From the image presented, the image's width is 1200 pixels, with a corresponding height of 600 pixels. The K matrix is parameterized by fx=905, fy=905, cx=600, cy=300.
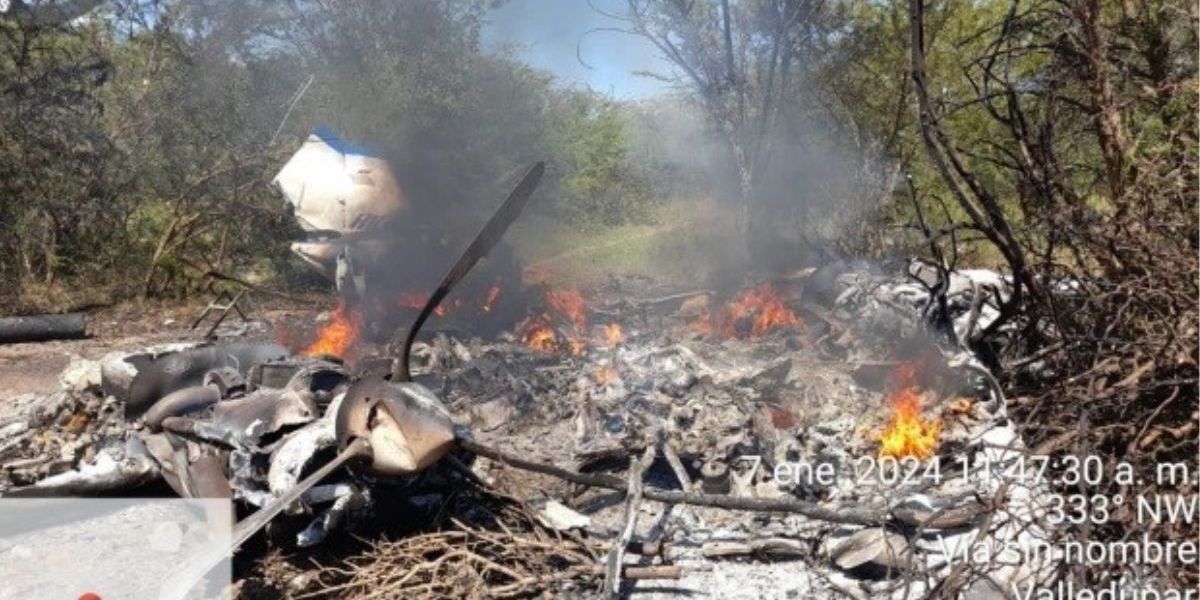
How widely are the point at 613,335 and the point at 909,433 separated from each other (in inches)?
135

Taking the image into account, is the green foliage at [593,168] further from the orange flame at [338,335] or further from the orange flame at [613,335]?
the orange flame at [338,335]

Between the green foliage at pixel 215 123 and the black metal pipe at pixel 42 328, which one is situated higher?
the green foliage at pixel 215 123

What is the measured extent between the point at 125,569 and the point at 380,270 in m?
5.29

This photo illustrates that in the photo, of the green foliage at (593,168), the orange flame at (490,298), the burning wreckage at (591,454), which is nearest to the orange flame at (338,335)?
the burning wreckage at (591,454)

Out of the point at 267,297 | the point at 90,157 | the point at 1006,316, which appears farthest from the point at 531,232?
the point at 1006,316

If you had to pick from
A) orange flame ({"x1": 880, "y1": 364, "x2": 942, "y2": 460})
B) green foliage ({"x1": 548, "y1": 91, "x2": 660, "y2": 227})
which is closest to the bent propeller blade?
orange flame ({"x1": 880, "y1": 364, "x2": 942, "y2": 460})

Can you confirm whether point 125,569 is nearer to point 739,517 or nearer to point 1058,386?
point 739,517

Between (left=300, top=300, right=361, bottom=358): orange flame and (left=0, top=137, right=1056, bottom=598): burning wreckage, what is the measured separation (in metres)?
1.04

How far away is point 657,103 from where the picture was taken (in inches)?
800

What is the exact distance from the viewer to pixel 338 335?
8.13m

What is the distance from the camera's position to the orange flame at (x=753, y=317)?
8.59 metres

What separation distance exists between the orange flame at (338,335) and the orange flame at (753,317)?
3.30 meters

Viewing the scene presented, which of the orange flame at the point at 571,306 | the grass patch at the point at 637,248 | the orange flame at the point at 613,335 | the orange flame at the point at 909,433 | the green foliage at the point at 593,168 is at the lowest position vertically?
the orange flame at the point at 909,433

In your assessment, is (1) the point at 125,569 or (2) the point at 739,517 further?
(2) the point at 739,517
